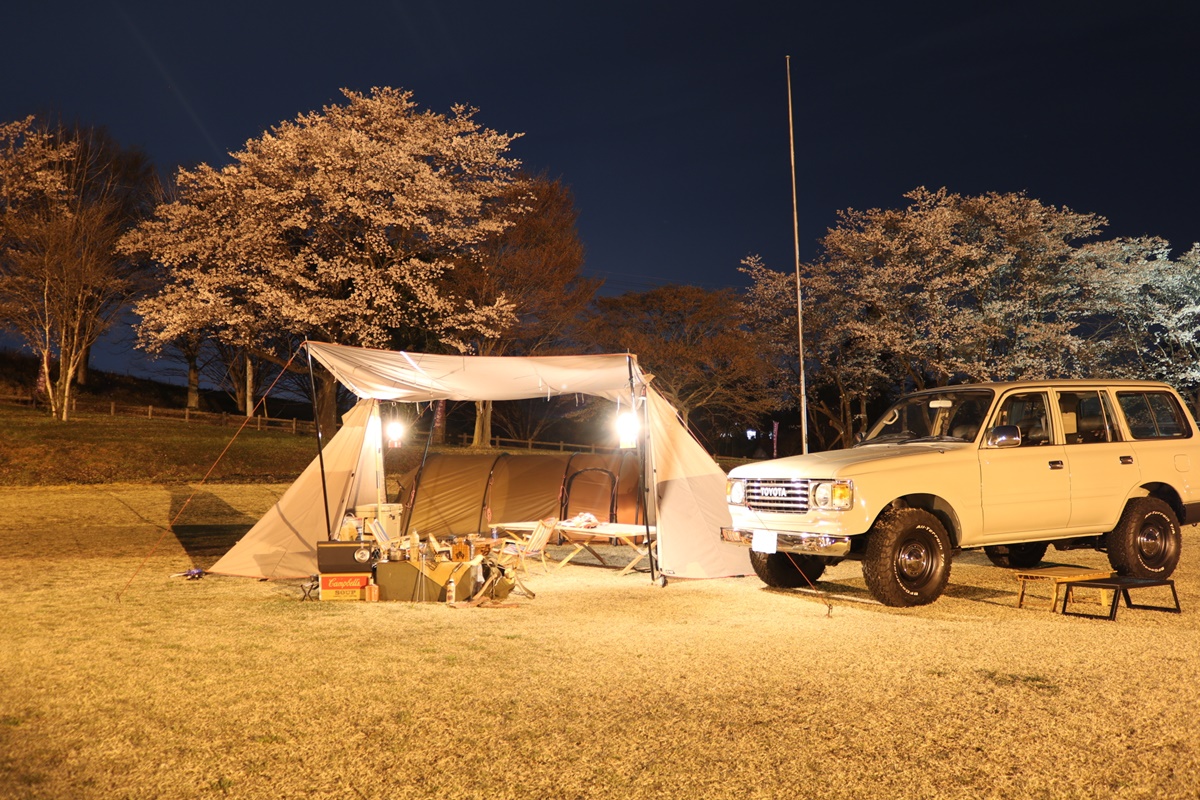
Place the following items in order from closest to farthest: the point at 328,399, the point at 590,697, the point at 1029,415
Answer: the point at 590,697 < the point at 1029,415 < the point at 328,399

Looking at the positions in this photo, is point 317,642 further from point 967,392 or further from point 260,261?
point 260,261

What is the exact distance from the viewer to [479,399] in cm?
1112

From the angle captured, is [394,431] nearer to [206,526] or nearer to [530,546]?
[530,546]

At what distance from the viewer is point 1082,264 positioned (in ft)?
109

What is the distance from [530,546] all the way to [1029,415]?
5830 mm

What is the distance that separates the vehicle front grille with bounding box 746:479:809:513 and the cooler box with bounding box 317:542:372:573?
3.94m

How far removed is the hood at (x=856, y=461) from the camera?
8.02m

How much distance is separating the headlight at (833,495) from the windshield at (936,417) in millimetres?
1683

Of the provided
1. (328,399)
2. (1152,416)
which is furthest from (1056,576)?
(328,399)

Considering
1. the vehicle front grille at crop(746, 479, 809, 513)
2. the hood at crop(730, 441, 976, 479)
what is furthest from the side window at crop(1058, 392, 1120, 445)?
the vehicle front grille at crop(746, 479, 809, 513)

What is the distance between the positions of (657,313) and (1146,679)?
1183 inches

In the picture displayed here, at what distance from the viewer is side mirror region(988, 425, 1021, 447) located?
8352 mm

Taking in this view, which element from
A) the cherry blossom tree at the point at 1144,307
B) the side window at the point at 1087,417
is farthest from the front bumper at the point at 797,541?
the cherry blossom tree at the point at 1144,307

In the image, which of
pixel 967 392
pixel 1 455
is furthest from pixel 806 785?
pixel 1 455
